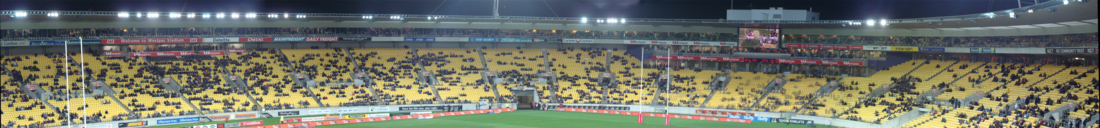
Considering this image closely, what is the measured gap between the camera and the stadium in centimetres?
3984

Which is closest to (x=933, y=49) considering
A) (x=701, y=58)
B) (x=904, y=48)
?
(x=904, y=48)

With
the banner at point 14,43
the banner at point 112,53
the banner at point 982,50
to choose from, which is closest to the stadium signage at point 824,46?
the banner at point 982,50

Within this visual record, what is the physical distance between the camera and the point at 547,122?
42.1 metres

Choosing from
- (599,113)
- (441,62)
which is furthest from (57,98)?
(599,113)

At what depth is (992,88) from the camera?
41.1m

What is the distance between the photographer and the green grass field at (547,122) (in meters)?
40.2

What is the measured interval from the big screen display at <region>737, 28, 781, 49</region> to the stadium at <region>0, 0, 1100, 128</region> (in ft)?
0.32

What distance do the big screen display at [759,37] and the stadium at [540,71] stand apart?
0.10 metres

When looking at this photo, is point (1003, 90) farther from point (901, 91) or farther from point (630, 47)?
point (630, 47)

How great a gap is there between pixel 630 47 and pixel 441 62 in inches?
499

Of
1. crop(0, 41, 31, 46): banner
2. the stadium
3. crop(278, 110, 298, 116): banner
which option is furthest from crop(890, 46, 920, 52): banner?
crop(0, 41, 31, 46): banner

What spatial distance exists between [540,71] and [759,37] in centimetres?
1389

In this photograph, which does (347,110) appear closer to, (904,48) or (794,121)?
(794,121)

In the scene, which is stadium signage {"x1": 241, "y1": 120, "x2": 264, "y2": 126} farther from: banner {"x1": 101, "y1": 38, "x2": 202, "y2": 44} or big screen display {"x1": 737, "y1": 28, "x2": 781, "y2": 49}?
big screen display {"x1": 737, "y1": 28, "x2": 781, "y2": 49}
